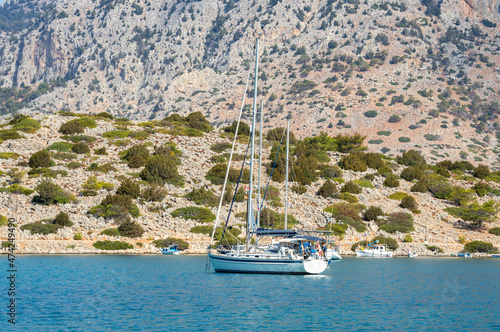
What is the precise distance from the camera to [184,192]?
61.0 m

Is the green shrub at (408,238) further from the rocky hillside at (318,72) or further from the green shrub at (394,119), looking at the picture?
the green shrub at (394,119)

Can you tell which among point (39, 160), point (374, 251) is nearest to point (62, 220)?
point (39, 160)

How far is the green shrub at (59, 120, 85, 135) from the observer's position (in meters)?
76.2

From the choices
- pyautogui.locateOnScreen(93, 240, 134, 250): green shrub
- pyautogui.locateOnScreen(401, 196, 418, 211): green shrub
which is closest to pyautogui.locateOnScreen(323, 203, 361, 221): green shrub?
pyautogui.locateOnScreen(401, 196, 418, 211): green shrub

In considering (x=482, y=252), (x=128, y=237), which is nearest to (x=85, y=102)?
(x=128, y=237)

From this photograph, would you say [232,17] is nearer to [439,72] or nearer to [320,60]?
[320,60]

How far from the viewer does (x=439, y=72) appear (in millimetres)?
155875

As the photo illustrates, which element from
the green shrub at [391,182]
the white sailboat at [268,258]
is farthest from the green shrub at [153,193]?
the green shrub at [391,182]

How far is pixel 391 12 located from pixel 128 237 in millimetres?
147367

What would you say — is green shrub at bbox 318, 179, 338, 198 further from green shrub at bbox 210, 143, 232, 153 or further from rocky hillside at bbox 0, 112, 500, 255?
green shrub at bbox 210, 143, 232, 153

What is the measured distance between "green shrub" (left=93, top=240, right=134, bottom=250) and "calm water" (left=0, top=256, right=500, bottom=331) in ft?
22.9

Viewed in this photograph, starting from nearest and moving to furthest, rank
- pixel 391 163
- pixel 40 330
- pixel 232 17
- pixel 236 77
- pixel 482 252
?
pixel 40 330
pixel 482 252
pixel 391 163
pixel 236 77
pixel 232 17

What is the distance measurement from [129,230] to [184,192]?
38.4 feet

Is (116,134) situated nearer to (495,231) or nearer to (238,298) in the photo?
(495,231)
